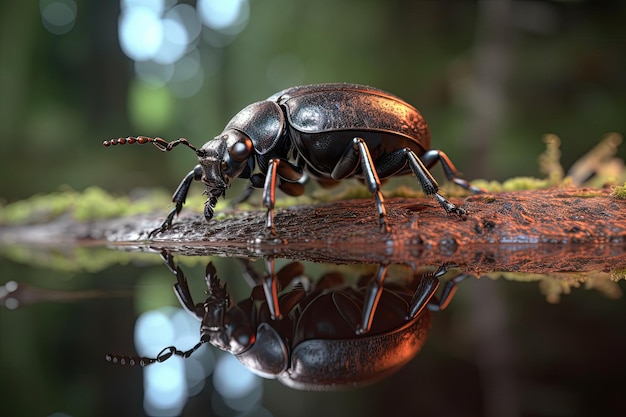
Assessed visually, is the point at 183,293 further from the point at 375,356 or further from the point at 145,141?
the point at 145,141

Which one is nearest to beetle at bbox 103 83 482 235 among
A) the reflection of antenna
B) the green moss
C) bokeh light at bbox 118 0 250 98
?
the reflection of antenna

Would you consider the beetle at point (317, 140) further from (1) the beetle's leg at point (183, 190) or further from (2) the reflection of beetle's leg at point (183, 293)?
(2) the reflection of beetle's leg at point (183, 293)

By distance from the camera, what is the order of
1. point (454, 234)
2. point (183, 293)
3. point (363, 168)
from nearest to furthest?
point (183, 293), point (454, 234), point (363, 168)

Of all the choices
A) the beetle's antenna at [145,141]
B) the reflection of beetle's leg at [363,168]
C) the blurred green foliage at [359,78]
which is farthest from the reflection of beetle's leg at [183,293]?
the blurred green foliage at [359,78]

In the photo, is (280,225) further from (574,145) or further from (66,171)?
(66,171)

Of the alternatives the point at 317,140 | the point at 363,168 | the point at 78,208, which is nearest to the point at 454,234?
the point at 363,168

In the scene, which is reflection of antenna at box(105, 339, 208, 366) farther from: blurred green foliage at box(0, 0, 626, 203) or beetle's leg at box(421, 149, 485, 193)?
blurred green foliage at box(0, 0, 626, 203)
